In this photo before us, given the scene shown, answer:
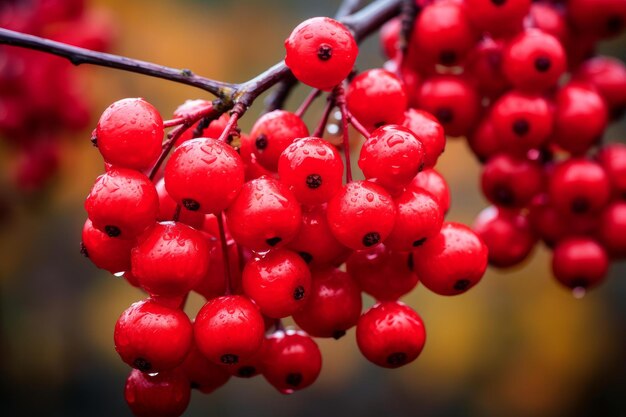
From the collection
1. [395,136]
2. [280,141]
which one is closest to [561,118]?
[395,136]

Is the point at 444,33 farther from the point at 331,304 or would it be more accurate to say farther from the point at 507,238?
the point at 331,304

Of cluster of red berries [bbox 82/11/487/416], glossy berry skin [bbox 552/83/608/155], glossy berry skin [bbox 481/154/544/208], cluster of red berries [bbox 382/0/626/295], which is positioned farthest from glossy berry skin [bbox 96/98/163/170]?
glossy berry skin [bbox 552/83/608/155]

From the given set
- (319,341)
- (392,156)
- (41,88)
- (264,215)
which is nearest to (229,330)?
(264,215)

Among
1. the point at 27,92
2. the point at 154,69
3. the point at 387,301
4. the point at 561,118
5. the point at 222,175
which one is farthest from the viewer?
the point at 27,92

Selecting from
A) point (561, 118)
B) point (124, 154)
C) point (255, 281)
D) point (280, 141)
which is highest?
point (561, 118)

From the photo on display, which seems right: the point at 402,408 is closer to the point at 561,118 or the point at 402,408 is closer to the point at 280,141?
the point at 561,118

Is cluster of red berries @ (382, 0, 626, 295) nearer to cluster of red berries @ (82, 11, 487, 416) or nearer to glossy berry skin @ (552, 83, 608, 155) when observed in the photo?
glossy berry skin @ (552, 83, 608, 155)
